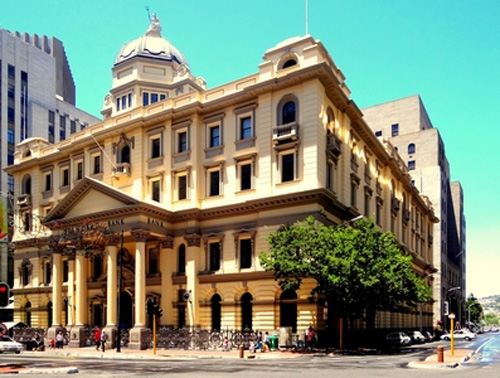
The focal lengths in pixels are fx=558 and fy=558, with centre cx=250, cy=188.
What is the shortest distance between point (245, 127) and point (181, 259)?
1188 cm

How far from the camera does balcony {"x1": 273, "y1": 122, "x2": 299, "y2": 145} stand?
1554 inches

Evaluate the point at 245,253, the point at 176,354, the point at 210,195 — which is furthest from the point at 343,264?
the point at 210,195

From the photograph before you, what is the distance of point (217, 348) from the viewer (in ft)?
128

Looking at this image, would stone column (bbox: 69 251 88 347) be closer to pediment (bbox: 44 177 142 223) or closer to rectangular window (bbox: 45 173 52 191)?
pediment (bbox: 44 177 142 223)

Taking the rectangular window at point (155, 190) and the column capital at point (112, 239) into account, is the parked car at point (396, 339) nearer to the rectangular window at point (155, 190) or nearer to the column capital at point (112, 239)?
the rectangular window at point (155, 190)

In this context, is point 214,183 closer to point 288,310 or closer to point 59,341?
point 288,310

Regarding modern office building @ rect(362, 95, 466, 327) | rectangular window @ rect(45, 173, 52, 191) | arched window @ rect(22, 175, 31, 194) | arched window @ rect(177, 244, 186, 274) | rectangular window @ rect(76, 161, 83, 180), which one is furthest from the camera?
modern office building @ rect(362, 95, 466, 327)

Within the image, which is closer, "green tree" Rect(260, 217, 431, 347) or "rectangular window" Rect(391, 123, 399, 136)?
"green tree" Rect(260, 217, 431, 347)

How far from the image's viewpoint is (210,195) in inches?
1750

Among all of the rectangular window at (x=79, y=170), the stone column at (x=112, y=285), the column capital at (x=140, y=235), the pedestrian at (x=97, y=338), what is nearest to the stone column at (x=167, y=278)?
the column capital at (x=140, y=235)

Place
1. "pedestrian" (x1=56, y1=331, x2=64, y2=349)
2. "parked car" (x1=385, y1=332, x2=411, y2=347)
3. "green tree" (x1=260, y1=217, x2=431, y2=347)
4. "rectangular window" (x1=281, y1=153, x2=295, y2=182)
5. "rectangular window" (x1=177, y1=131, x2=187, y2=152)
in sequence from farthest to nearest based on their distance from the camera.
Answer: "parked car" (x1=385, y1=332, x2=411, y2=347), "rectangular window" (x1=177, y1=131, x2=187, y2=152), "pedestrian" (x1=56, y1=331, x2=64, y2=349), "rectangular window" (x1=281, y1=153, x2=295, y2=182), "green tree" (x1=260, y1=217, x2=431, y2=347)

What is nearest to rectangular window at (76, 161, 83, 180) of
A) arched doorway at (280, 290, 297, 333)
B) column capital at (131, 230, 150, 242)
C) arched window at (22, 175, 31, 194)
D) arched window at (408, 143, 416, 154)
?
arched window at (22, 175, 31, 194)

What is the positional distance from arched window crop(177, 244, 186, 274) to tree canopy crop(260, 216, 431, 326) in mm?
9938

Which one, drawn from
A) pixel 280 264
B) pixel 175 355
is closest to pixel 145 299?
pixel 175 355
